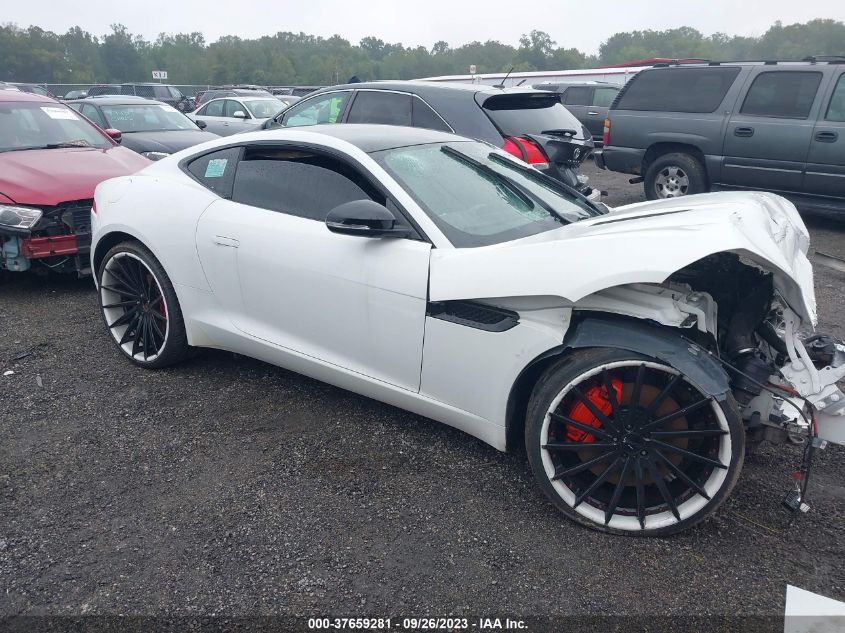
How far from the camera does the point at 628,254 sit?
94.6 inches

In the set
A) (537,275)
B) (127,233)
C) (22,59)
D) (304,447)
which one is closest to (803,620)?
(537,275)

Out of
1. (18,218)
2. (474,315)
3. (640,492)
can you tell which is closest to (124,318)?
(18,218)

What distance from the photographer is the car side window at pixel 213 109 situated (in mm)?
14336

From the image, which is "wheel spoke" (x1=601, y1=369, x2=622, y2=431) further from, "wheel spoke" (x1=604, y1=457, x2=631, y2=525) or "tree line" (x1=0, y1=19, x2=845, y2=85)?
"tree line" (x1=0, y1=19, x2=845, y2=85)

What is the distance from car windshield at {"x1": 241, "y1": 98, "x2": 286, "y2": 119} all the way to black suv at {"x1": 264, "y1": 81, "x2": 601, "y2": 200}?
293 inches

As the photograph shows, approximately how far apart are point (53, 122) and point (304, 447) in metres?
5.27

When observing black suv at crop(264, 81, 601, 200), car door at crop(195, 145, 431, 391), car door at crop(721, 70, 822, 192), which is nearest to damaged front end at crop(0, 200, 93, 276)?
car door at crop(195, 145, 431, 391)

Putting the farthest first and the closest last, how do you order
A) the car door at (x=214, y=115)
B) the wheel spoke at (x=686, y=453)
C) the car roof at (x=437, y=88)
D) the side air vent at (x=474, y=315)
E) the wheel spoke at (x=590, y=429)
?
1. the car door at (x=214, y=115)
2. the car roof at (x=437, y=88)
3. the side air vent at (x=474, y=315)
4. the wheel spoke at (x=590, y=429)
5. the wheel spoke at (x=686, y=453)

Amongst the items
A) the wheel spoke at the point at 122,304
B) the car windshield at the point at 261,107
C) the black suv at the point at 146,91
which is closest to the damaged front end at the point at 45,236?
the wheel spoke at the point at 122,304

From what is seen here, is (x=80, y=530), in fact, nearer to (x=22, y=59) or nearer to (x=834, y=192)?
(x=834, y=192)

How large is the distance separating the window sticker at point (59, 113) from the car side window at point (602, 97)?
461 inches

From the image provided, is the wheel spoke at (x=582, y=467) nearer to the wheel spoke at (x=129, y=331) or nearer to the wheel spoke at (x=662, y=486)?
the wheel spoke at (x=662, y=486)

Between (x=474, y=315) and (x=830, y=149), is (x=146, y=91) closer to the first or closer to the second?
A: (x=830, y=149)

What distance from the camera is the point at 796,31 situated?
223ft
